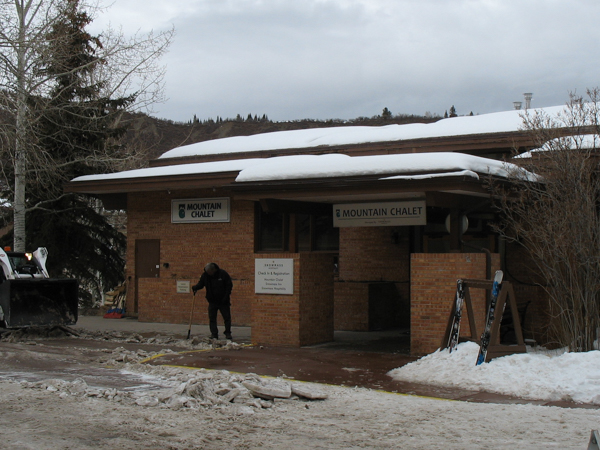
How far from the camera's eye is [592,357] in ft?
32.1

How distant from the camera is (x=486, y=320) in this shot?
1062 cm

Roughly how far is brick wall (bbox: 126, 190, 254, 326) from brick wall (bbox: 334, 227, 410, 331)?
2.40m

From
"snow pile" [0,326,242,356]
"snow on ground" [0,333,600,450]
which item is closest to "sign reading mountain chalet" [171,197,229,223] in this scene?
"snow pile" [0,326,242,356]

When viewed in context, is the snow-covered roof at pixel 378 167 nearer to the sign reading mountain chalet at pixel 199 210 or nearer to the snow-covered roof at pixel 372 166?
the snow-covered roof at pixel 372 166

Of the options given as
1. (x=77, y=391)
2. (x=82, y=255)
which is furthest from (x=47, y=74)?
(x=77, y=391)

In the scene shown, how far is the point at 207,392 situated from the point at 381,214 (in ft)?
18.9

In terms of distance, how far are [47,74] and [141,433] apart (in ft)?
49.3

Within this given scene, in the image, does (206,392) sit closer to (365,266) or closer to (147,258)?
(365,266)

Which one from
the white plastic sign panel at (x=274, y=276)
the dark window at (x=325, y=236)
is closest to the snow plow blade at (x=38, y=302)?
the white plastic sign panel at (x=274, y=276)

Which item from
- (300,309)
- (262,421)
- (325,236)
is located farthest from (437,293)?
(325,236)

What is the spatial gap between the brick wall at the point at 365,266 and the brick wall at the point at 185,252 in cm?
240

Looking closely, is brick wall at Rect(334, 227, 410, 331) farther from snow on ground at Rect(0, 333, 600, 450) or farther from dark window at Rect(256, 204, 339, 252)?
snow on ground at Rect(0, 333, 600, 450)

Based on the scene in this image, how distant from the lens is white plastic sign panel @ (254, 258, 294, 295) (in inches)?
552

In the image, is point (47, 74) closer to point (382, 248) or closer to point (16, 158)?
point (16, 158)
